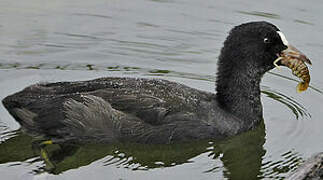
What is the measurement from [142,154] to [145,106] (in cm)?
57

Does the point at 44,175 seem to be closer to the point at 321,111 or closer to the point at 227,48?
the point at 227,48

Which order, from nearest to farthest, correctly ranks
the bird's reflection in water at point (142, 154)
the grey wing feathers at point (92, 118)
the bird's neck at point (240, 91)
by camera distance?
the bird's reflection in water at point (142, 154), the grey wing feathers at point (92, 118), the bird's neck at point (240, 91)

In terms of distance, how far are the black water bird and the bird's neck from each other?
12 mm

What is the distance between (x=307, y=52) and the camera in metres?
12.1

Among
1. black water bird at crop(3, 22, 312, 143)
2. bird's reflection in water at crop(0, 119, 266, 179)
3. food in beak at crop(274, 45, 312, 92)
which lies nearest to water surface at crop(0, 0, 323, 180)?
bird's reflection in water at crop(0, 119, 266, 179)

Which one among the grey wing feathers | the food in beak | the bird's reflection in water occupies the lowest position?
the bird's reflection in water

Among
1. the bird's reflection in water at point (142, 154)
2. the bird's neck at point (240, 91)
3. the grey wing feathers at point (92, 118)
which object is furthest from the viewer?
the bird's neck at point (240, 91)

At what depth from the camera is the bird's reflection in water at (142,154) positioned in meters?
9.00

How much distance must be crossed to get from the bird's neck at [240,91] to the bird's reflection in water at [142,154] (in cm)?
39

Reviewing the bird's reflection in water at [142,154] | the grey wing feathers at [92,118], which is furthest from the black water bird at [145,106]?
the bird's reflection in water at [142,154]

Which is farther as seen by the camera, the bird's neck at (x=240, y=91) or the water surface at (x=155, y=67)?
the bird's neck at (x=240, y=91)

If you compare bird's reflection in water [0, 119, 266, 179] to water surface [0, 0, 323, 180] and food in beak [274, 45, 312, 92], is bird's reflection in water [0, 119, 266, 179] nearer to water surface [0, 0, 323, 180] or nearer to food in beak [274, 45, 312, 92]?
water surface [0, 0, 323, 180]

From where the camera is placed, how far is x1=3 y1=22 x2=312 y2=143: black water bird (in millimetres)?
9227

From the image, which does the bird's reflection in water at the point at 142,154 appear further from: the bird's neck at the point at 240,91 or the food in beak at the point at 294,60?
the food in beak at the point at 294,60
